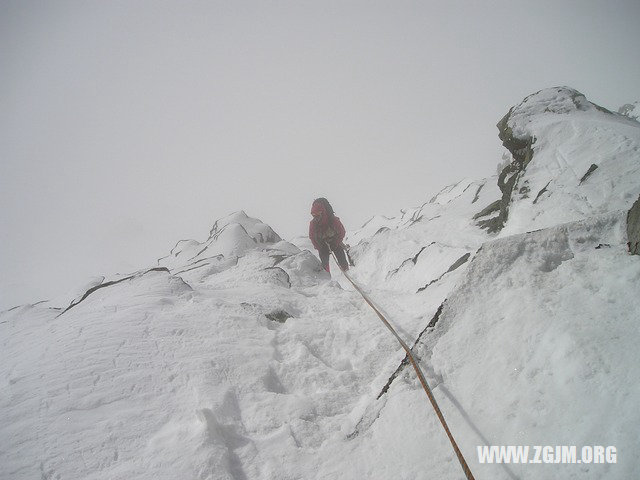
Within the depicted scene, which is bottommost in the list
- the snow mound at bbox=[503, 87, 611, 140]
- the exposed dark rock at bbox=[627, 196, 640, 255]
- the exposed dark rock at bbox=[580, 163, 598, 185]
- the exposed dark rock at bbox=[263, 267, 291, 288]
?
the exposed dark rock at bbox=[627, 196, 640, 255]

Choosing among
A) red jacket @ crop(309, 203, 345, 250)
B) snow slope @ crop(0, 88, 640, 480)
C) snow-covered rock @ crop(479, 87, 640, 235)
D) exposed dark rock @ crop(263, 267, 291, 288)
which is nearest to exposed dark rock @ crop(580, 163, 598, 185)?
snow-covered rock @ crop(479, 87, 640, 235)

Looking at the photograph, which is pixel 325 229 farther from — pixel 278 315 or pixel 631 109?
pixel 631 109

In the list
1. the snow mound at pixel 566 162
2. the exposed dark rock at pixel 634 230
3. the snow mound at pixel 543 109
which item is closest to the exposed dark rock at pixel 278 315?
the snow mound at pixel 566 162

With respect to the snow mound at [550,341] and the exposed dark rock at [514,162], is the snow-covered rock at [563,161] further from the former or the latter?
the snow mound at [550,341]

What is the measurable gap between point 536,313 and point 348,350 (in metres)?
2.96

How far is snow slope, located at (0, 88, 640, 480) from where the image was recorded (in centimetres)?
278

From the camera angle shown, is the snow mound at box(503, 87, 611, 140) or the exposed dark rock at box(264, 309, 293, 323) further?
the snow mound at box(503, 87, 611, 140)

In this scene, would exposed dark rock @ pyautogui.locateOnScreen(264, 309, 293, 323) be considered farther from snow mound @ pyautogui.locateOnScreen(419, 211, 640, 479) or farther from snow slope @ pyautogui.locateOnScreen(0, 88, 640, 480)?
snow mound @ pyautogui.locateOnScreen(419, 211, 640, 479)

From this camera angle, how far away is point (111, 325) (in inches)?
199

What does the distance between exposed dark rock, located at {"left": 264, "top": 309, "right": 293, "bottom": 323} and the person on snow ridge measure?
20.1 ft

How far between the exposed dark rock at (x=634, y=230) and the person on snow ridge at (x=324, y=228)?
9.69m

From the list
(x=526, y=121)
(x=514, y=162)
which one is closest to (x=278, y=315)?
(x=514, y=162)

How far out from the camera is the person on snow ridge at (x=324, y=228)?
12742mm

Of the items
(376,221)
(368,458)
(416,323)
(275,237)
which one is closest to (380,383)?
(368,458)
